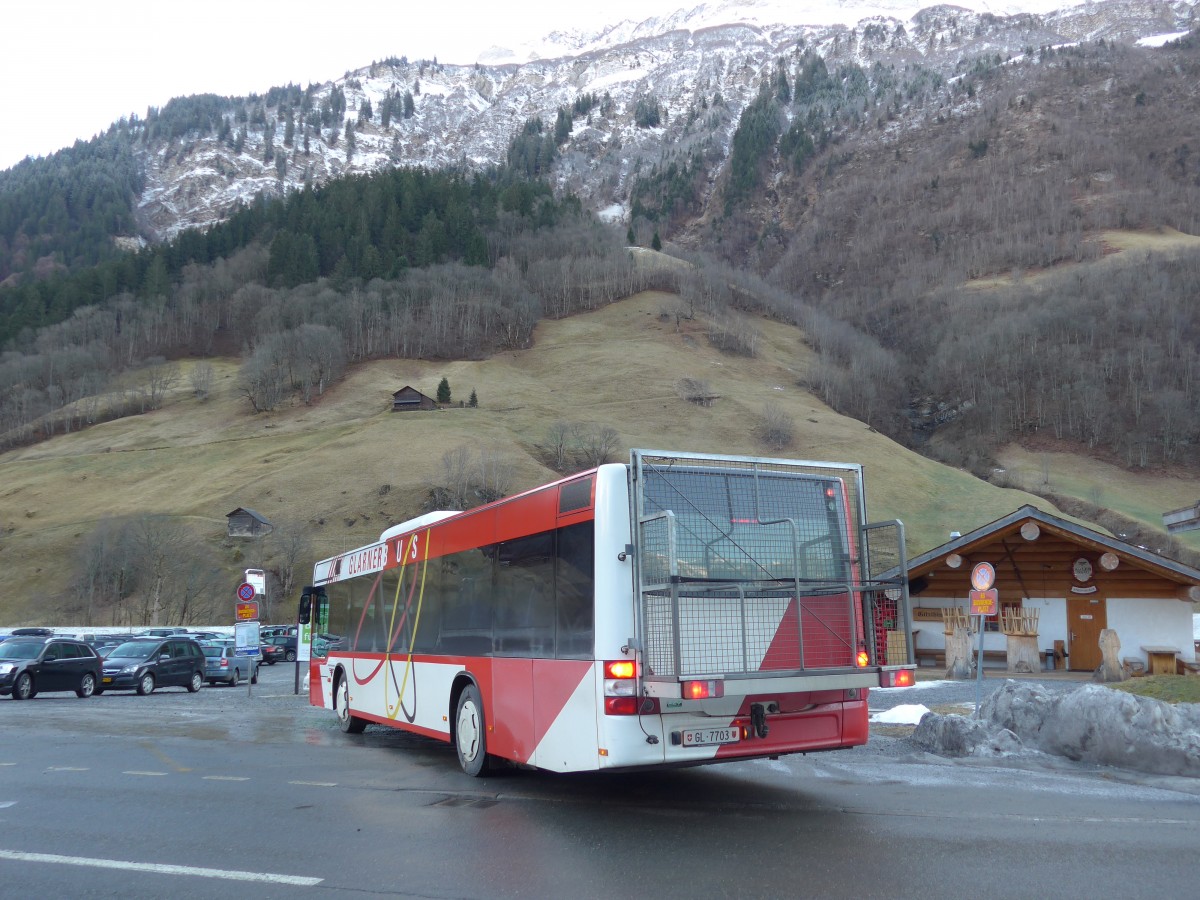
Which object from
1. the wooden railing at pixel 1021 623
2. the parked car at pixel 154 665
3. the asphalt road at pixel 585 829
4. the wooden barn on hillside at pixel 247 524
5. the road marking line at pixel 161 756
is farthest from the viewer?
the wooden barn on hillside at pixel 247 524

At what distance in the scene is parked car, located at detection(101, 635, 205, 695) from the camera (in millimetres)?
26328

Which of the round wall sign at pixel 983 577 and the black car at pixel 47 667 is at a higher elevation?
the round wall sign at pixel 983 577

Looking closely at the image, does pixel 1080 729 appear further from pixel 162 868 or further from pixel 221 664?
pixel 221 664

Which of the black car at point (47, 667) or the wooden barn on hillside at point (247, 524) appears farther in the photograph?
the wooden barn on hillside at point (247, 524)

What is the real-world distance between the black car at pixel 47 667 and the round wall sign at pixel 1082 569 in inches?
1023

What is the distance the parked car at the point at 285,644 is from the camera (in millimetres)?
47281

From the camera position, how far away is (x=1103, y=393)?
372 ft

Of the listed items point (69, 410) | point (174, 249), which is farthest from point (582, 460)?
point (174, 249)

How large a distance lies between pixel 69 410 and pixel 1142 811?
12052 centimetres

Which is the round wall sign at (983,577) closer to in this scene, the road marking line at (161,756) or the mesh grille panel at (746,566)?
the mesh grille panel at (746,566)

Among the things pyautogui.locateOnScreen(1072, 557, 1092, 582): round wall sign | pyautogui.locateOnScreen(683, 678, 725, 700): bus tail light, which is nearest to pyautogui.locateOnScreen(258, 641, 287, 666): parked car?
pyautogui.locateOnScreen(1072, 557, 1092, 582): round wall sign

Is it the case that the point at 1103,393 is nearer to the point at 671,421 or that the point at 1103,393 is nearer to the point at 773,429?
the point at 773,429

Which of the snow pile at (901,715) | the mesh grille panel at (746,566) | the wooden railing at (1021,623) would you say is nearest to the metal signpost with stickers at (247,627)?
the snow pile at (901,715)

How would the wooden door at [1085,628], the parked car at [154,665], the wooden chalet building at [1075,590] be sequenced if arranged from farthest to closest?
1. the parked car at [154,665]
2. the wooden door at [1085,628]
3. the wooden chalet building at [1075,590]
